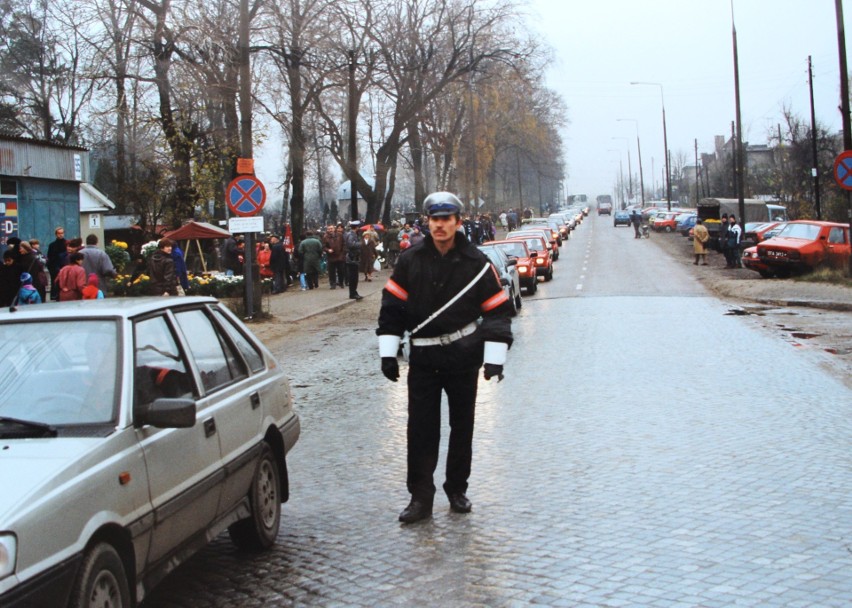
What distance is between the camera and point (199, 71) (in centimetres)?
3095

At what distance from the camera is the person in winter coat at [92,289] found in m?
15.4

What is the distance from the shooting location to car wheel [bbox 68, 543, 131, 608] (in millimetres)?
3764

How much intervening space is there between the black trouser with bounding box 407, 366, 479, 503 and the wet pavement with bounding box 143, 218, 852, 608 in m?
0.29

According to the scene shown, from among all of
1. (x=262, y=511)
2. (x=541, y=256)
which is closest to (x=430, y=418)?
(x=262, y=511)

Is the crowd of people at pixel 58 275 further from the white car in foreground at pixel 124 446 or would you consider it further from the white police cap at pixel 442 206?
the white police cap at pixel 442 206

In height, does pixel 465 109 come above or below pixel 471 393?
above

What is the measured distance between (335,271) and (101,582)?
28.4 m

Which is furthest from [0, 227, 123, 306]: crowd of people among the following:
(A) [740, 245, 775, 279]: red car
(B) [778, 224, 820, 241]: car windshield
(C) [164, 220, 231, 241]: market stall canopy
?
(B) [778, 224, 820, 241]: car windshield

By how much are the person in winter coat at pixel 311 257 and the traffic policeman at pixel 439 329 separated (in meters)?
25.0

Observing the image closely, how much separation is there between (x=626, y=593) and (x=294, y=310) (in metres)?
20.4

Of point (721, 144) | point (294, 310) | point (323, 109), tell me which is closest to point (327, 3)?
point (323, 109)

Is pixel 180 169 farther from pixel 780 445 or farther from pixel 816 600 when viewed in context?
pixel 816 600

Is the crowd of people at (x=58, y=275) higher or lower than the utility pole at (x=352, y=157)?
lower

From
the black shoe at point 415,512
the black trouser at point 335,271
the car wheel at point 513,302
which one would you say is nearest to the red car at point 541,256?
the black trouser at point 335,271
